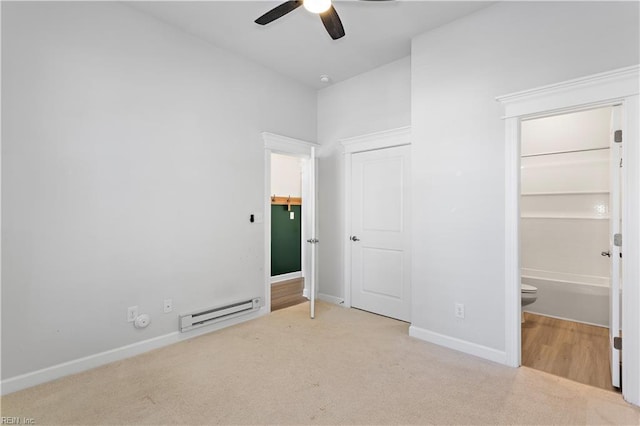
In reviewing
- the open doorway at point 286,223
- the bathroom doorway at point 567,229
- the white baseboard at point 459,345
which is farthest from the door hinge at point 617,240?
the open doorway at point 286,223

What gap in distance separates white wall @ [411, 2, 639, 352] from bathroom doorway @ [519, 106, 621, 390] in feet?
2.83

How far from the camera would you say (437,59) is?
2.91 meters

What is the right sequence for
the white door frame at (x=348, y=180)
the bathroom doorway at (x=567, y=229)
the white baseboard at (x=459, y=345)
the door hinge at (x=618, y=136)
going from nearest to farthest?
1. the door hinge at (x=618, y=136)
2. the white baseboard at (x=459, y=345)
3. the bathroom doorway at (x=567, y=229)
4. the white door frame at (x=348, y=180)

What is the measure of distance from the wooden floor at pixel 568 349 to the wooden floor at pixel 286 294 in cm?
261

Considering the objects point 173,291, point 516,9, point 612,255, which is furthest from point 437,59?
point 173,291

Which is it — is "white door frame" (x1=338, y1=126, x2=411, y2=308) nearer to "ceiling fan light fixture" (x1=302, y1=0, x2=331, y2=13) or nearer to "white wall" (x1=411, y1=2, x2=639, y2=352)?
"white wall" (x1=411, y1=2, x2=639, y2=352)

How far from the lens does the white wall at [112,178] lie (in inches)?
85.5

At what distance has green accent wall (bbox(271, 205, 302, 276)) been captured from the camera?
5430 mm

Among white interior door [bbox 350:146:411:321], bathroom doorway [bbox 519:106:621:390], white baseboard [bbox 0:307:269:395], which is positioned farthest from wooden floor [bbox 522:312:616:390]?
white baseboard [bbox 0:307:269:395]

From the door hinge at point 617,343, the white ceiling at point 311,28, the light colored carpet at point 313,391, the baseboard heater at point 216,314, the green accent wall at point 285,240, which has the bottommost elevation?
the light colored carpet at point 313,391

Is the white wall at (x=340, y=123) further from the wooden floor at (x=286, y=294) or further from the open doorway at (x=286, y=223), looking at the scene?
the open doorway at (x=286, y=223)

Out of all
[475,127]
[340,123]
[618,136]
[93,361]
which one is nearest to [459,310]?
[475,127]

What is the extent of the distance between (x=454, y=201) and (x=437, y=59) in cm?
132

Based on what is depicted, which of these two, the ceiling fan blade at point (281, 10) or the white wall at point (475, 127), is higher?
the ceiling fan blade at point (281, 10)
